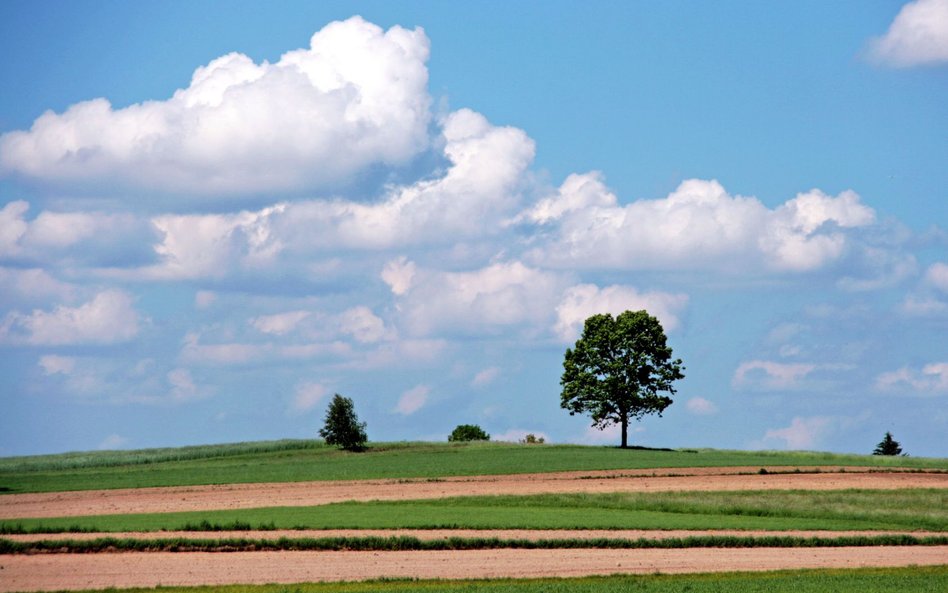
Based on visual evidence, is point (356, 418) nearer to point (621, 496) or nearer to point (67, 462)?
point (67, 462)

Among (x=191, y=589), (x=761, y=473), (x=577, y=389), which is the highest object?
(x=577, y=389)

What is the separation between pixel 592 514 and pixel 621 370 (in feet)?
188

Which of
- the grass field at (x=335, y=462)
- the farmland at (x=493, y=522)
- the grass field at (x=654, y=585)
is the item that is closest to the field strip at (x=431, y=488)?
the farmland at (x=493, y=522)

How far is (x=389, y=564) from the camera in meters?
39.2

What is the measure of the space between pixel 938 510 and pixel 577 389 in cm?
5518

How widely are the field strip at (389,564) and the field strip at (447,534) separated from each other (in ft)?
8.72

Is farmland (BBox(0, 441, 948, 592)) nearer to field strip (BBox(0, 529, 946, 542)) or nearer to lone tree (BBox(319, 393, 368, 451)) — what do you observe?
field strip (BBox(0, 529, 946, 542))

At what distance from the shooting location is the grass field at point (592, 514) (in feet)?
159

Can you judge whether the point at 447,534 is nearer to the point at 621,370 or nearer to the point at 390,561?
the point at 390,561

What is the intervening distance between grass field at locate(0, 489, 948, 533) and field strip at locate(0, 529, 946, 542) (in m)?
0.51

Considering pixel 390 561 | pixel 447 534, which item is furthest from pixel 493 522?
pixel 390 561

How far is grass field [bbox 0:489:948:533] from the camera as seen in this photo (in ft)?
159

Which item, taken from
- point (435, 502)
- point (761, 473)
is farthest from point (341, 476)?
point (761, 473)

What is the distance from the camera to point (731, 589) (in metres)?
33.4
